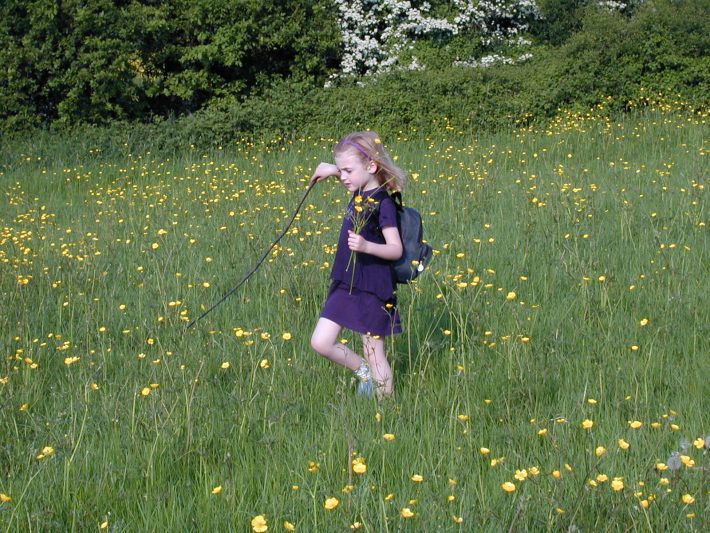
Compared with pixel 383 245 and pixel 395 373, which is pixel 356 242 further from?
pixel 395 373

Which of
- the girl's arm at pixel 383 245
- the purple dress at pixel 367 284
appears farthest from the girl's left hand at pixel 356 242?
the purple dress at pixel 367 284

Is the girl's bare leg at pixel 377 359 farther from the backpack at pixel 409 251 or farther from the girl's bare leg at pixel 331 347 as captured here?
the backpack at pixel 409 251

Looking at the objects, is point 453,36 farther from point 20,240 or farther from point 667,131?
point 20,240

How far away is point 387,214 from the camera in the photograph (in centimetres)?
411

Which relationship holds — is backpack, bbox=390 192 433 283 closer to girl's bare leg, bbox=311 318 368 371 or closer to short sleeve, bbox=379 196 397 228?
short sleeve, bbox=379 196 397 228

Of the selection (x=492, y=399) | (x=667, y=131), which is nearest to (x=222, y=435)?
(x=492, y=399)

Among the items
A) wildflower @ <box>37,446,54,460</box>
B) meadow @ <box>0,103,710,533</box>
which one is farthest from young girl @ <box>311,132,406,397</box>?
wildflower @ <box>37,446,54,460</box>

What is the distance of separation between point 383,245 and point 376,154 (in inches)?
16.9

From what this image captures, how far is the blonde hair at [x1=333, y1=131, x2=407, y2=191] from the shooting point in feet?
13.8

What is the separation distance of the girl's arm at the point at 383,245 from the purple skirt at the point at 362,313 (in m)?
0.21

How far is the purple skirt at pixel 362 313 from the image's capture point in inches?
161

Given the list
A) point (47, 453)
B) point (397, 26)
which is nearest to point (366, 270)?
point (47, 453)

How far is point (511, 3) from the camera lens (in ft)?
56.2

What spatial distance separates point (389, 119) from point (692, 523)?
10.7m
